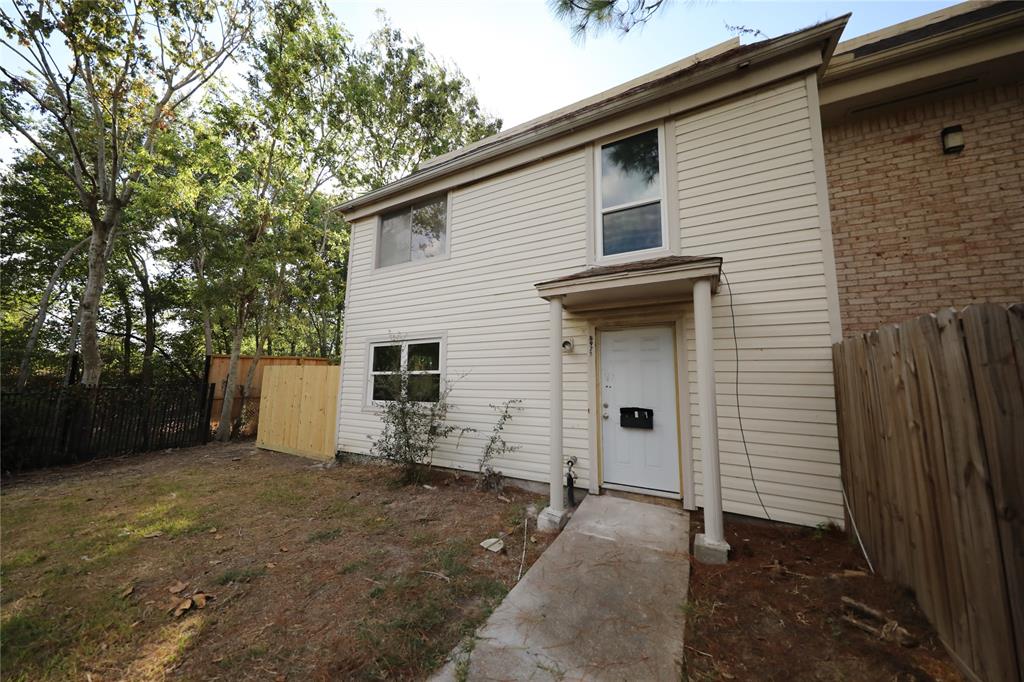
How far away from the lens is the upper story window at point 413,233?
685cm

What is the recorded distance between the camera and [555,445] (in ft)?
13.5

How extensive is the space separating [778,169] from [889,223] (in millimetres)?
1842

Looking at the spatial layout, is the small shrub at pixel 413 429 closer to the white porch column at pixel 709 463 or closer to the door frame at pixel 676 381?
the door frame at pixel 676 381

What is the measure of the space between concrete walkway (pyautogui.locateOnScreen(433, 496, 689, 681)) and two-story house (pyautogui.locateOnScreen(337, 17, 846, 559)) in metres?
0.53

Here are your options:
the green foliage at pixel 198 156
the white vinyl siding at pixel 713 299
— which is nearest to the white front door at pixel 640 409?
the white vinyl siding at pixel 713 299

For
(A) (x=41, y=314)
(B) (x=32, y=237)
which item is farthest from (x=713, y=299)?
(B) (x=32, y=237)

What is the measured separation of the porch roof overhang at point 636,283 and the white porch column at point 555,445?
34 cm

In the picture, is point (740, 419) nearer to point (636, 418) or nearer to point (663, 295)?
point (636, 418)

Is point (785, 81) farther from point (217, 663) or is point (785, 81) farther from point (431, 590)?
point (217, 663)

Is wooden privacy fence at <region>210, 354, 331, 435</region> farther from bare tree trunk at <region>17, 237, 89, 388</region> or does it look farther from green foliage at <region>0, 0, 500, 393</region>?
bare tree trunk at <region>17, 237, 89, 388</region>

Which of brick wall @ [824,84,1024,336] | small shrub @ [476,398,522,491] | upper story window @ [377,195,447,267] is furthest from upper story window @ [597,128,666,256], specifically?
upper story window @ [377,195,447,267]

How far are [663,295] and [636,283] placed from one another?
0.73m

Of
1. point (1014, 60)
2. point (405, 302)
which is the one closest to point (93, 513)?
point (405, 302)

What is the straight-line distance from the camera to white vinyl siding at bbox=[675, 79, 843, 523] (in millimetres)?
3697
